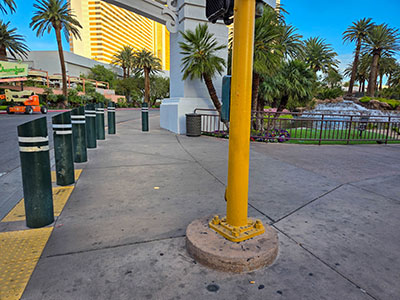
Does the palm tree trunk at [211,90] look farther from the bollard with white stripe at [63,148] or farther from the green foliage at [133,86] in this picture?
the green foliage at [133,86]

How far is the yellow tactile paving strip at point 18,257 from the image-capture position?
2.02 metres

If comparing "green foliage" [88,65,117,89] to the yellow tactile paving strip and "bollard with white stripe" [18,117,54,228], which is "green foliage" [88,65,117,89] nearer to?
"bollard with white stripe" [18,117,54,228]

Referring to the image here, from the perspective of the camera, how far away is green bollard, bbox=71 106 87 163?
5.52 meters

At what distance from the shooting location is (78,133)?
554 cm

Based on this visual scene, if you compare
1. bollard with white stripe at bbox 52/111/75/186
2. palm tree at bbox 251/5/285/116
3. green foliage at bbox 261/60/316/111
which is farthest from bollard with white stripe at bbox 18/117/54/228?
green foliage at bbox 261/60/316/111

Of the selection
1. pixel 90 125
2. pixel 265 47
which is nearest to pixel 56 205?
pixel 90 125

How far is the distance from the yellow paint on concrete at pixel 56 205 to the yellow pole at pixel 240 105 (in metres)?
2.30

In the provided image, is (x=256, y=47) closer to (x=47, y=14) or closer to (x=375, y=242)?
(x=375, y=242)

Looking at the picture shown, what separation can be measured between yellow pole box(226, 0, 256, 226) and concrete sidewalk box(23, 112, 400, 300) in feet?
2.20

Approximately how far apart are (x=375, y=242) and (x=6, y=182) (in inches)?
222

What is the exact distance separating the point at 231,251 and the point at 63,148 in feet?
10.5

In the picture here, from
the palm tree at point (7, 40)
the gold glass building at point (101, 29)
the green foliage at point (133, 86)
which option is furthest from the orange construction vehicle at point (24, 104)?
the gold glass building at point (101, 29)

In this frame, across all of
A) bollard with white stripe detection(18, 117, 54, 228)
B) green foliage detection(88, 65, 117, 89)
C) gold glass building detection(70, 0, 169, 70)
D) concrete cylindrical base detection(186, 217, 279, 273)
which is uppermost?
gold glass building detection(70, 0, 169, 70)

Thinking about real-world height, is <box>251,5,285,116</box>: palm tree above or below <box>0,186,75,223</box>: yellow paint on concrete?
above
